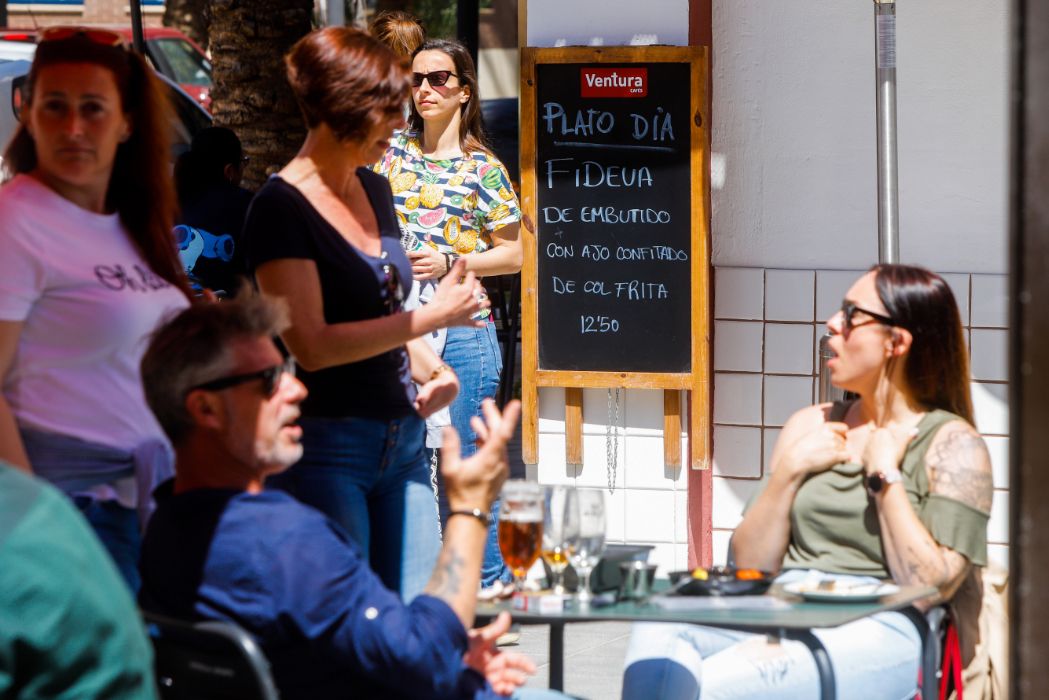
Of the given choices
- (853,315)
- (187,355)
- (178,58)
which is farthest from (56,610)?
(178,58)

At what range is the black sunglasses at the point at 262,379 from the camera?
8.02 feet

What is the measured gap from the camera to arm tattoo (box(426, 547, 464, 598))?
2479mm

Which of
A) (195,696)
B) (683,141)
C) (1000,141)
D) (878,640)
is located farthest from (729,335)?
(195,696)

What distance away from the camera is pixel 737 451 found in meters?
5.80

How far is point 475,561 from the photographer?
2.51 m

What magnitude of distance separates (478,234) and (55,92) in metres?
2.08

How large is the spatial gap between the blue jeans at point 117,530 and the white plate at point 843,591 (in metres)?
1.26

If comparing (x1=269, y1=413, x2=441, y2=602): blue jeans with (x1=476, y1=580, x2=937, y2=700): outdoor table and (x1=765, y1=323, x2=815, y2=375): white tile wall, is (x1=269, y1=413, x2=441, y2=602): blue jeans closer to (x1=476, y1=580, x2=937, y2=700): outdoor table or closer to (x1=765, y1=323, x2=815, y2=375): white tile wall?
(x1=476, y1=580, x2=937, y2=700): outdoor table

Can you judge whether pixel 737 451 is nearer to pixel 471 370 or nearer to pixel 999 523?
pixel 999 523

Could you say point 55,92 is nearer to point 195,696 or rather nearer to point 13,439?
point 13,439

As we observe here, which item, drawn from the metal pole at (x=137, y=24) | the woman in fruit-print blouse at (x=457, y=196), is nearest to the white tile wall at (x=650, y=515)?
the woman in fruit-print blouse at (x=457, y=196)

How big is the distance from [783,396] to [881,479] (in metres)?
2.68

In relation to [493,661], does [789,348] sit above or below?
above

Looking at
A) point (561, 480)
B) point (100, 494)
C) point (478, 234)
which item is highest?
point (478, 234)
